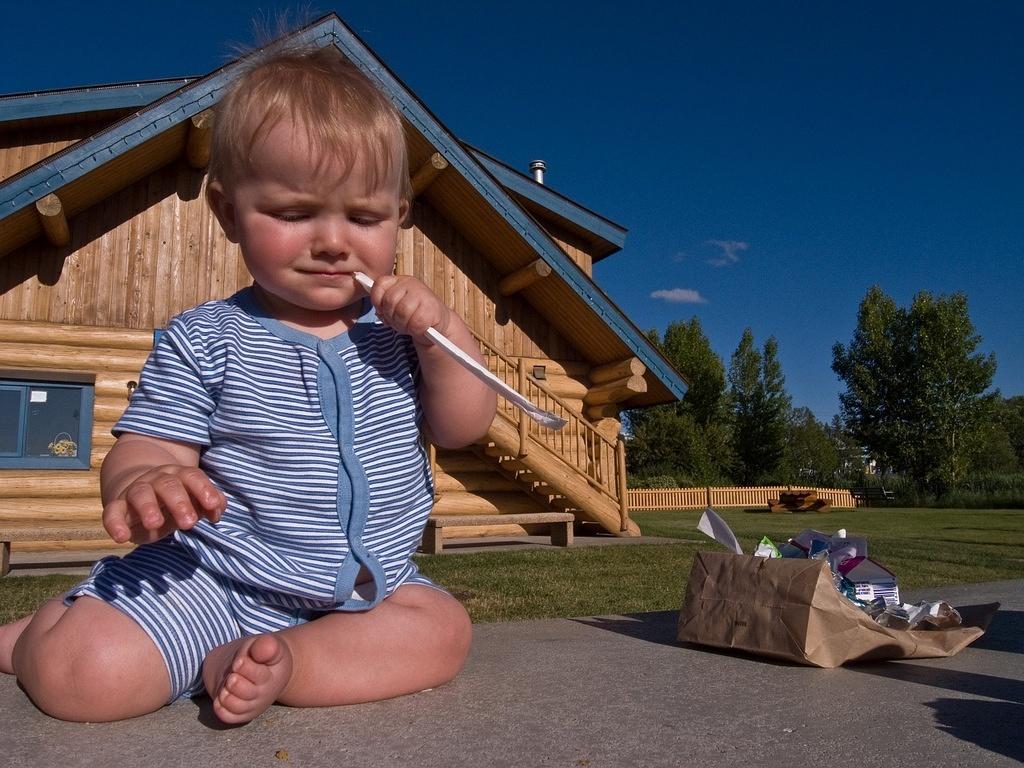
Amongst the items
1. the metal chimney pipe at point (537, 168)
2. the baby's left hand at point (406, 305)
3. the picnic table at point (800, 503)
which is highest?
the metal chimney pipe at point (537, 168)

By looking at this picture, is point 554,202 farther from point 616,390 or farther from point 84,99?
point 84,99

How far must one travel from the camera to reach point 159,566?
5.33 ft

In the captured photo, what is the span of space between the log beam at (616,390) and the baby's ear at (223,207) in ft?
29.2

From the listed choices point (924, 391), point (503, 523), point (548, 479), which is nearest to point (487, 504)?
point (548, 479)

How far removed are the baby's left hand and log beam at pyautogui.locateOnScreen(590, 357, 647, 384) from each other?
892cm

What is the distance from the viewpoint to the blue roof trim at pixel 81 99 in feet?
28.5

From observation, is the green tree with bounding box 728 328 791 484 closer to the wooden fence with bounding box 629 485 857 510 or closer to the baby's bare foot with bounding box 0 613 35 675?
the wooden fence with bounding box 629 485 857 510

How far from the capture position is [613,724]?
Result: 53.7 inches

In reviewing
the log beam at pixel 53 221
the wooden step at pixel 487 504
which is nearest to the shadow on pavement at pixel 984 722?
the log beam at pixel 53 221

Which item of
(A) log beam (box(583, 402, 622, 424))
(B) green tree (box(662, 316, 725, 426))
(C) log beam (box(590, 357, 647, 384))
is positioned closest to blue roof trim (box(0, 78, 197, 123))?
(C) log beam (box(590, 357, 647, 384))

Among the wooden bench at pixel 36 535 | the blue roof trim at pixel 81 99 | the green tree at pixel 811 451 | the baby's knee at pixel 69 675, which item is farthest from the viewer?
the green tree at pixel 811 451

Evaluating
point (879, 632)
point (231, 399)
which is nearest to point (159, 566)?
point (231, 399)

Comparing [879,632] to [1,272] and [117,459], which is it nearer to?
[117,459]

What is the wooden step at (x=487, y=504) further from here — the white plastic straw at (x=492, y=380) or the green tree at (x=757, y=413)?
the green tree at (x=757, y=413)
